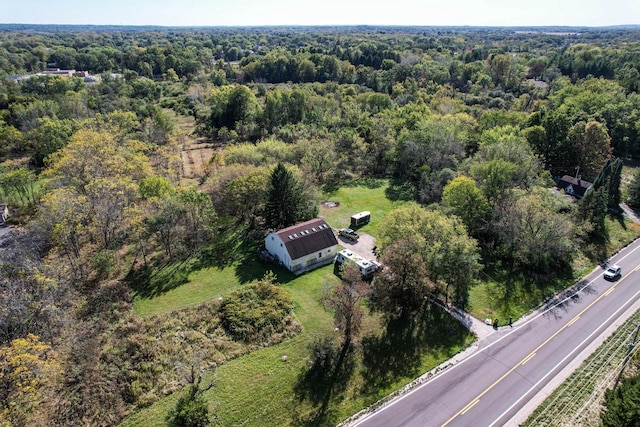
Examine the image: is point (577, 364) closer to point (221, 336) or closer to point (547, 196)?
point (547, 196)

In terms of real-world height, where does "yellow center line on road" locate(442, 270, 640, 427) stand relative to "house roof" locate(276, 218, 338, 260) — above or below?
below

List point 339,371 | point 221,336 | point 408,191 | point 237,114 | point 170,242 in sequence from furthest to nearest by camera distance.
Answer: point 237,114
point 408,191
point 170,242
point 221,336
point 339,371

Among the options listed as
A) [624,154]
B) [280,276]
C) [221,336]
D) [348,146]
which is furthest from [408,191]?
[624,154]

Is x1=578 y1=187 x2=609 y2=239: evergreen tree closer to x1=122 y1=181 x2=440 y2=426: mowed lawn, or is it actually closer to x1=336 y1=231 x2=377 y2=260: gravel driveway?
x1=336 y1=231 x2=377 y2=260: gravel driveway

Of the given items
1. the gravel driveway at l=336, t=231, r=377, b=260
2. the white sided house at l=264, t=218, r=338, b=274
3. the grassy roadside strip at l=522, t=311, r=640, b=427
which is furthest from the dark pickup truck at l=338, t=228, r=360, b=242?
the grassy roadside strip at l=522, t=311, r=640, b=427

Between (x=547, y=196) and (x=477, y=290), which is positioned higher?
(x=547, y=196)

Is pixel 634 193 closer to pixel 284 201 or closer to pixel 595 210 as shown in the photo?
pixel 595 210

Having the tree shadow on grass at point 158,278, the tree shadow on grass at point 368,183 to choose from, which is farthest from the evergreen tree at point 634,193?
the tree shadow on grass at point 158,278
